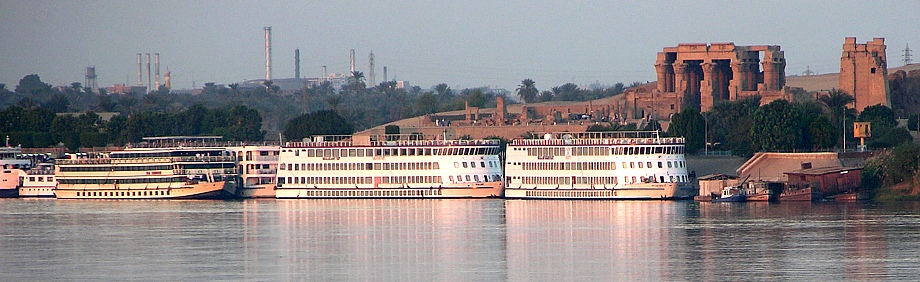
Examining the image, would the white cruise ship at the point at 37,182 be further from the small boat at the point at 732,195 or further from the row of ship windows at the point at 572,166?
the small boat at the point at 732,195

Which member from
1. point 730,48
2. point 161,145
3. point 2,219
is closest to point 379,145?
point 161,145

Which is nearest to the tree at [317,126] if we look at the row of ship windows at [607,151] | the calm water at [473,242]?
the row of ship windows at [607,151]

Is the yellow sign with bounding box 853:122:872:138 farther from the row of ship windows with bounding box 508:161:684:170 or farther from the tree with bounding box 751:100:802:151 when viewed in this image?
the row of ship windows with bounding box 508:161:684:170

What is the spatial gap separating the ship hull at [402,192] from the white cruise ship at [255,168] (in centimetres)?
270

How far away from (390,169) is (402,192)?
5.41ft

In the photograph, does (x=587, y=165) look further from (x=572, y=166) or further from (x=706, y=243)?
(x=706, y=243)

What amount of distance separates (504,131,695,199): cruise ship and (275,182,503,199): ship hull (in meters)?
1.69

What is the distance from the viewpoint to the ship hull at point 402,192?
4454 inches

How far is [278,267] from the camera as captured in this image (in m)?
66.7

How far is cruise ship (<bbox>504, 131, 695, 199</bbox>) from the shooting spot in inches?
4188

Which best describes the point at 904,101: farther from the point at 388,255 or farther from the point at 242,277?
the point at 242,277

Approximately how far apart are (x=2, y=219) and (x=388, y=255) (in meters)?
32.8

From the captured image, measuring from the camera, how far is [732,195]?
10438 centimetres

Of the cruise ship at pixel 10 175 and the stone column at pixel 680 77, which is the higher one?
the stone column at pixel 680 77
